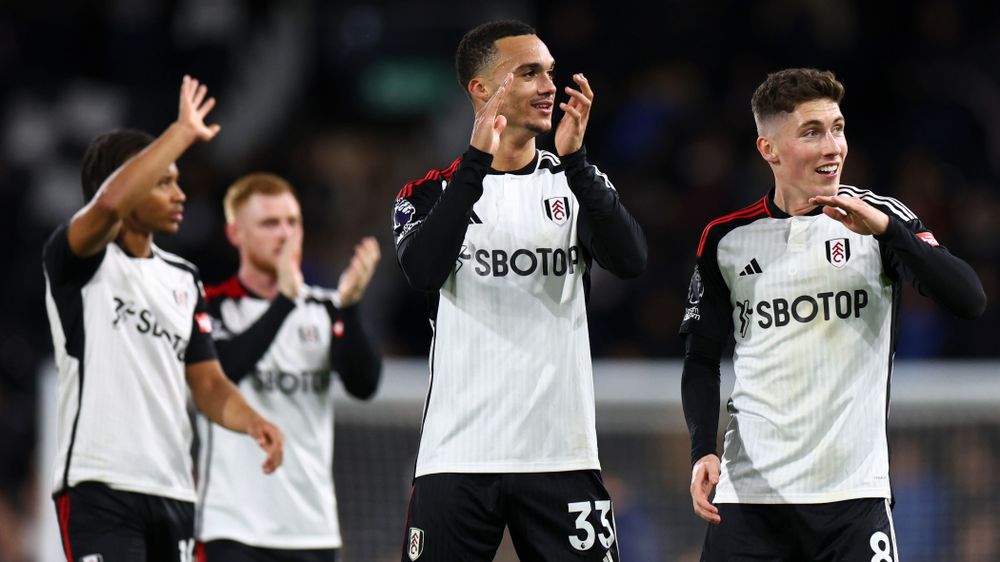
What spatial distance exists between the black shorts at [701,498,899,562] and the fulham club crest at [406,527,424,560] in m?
0.95

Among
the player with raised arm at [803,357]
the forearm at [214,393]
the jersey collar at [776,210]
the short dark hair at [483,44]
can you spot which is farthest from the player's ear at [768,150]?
the forearm at [214,393]

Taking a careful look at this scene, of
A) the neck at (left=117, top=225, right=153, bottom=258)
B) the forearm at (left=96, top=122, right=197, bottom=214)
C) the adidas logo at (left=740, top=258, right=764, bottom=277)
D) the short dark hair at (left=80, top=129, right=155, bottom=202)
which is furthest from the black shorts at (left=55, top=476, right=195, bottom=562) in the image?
the adidas logo at (left=740, top=258, right=764, bottom=277)

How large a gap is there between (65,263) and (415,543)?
177 cm

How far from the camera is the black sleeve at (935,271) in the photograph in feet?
14.6

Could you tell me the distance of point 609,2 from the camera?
1330 cm

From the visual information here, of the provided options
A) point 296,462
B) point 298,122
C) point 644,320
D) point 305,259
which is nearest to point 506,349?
point 296,462

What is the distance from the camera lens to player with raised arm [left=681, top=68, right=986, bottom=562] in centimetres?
466

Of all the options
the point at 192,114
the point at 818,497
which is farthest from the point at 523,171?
the point at 818,497

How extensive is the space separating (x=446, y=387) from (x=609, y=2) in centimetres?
902

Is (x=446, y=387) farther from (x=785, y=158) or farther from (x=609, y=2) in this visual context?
(x=609, y=2)

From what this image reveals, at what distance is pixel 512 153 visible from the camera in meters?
5.00

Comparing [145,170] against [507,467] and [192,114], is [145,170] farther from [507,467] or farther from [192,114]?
[507,467]

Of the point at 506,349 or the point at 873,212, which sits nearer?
the point at 873,212

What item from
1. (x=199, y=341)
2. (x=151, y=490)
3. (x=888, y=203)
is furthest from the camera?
(x=199, y=341)
